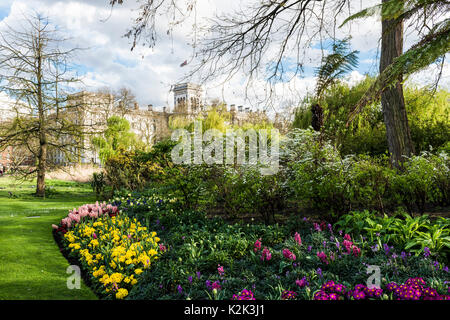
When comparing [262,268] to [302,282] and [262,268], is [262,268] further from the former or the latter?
[302,282]

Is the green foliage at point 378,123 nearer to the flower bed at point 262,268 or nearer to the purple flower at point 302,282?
the flower bed at point 262,268

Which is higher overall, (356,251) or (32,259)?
(356,251)

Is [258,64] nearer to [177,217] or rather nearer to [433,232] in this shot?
[177,217]

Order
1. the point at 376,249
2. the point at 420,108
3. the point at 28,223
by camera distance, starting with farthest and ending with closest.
→ 1. the point at 420,108
2. the point at 28,223
3. the point at 376,249

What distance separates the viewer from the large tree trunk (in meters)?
6.38

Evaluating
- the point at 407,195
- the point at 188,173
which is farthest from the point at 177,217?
the point at 407,195

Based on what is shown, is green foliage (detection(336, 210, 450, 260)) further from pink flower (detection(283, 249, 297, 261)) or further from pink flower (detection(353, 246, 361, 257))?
pink flower (detection(283, 249, 297, 261))

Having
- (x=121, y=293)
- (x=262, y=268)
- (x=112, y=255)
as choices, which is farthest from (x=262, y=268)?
(x=112, y=255)

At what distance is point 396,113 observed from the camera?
6.45 metres

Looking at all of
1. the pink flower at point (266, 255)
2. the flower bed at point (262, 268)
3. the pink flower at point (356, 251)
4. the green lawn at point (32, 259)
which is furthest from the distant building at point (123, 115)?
the pink flower at point (356, 251)

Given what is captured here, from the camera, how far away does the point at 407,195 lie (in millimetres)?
4488
